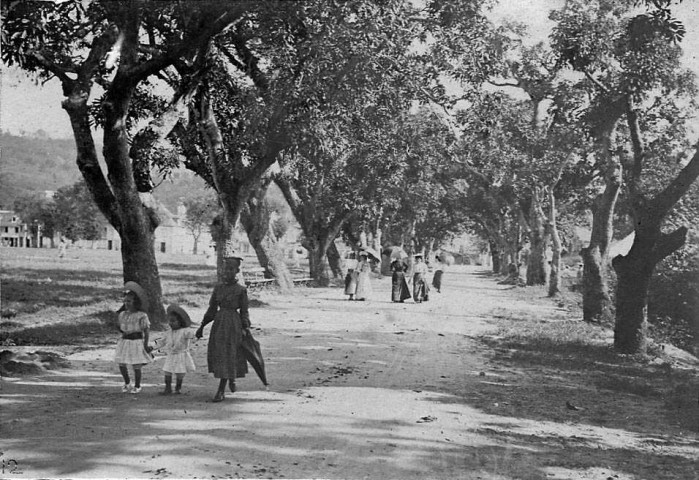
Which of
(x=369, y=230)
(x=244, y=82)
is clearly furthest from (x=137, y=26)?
(x=369, y=230)

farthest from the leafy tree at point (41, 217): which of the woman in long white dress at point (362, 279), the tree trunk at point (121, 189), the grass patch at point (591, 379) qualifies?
the grass patch at point (591, 379)

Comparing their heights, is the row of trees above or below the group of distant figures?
above

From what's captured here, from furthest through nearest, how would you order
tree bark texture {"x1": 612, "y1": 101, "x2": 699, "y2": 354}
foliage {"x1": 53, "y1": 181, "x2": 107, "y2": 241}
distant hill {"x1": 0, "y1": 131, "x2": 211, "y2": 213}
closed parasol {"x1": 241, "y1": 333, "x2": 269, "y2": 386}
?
1. foliage {"x1": 53, "y1": 181, "x2": 107, "y2": 241}
2. tree bark texture {"x1": 612, "y1": 101, "x2": 699, "y2": 354}
3. distant hill {"x1": 0, "y1": 131, "x2": 211, "y2": 213}
4. closed parasol {"x1": 241, "y1": 333, "x2": 269, "y2": 386}

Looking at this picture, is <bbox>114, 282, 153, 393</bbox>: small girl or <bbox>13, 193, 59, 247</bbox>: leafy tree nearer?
<bbox>114, 282, 153, 393</bbox>: small girl

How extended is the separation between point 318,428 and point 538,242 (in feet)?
85.3

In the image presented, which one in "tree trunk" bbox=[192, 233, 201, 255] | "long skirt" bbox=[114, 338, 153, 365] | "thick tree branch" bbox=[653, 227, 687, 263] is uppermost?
"thick tree branch" bbox=[653, 227, 687, 263]

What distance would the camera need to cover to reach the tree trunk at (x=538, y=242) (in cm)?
3048

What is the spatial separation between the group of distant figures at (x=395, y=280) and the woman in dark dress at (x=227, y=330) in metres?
14.3

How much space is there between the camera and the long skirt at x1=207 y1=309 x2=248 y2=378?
701 cm

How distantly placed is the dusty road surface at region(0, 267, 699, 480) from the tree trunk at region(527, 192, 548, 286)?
21.3 meters

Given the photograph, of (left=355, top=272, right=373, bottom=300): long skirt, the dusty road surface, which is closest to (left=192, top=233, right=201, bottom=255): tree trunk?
the dusty road surface

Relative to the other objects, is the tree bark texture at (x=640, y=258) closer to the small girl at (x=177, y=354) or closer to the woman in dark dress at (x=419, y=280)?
the small girl at (x=177, y=354)

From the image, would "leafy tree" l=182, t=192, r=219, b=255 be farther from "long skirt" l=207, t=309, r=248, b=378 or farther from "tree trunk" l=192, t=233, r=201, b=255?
"long skirt" l=207, t=309, r=248, b=378

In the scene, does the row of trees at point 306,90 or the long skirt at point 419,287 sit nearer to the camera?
the row of trees at point 306,90
